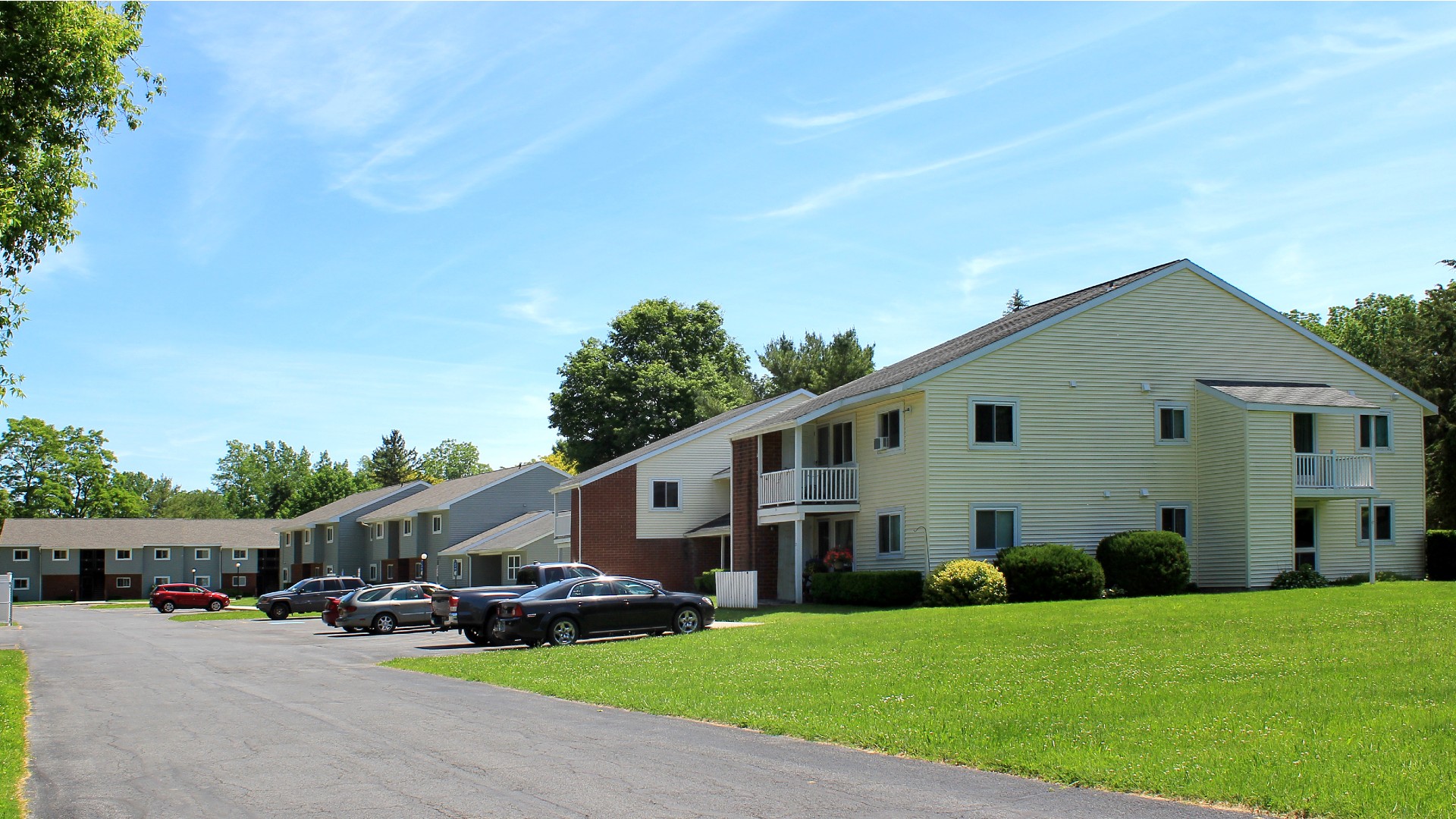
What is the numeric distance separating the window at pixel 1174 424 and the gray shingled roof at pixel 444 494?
125 ft

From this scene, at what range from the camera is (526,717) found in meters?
14.2

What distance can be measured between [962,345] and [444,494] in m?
38.9

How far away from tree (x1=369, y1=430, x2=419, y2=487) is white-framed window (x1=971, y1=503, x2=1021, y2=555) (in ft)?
302

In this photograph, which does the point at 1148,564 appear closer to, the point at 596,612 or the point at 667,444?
the point at 596,612

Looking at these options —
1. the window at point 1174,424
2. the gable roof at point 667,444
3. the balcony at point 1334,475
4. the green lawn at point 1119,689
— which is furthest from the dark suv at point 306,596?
the balcony at point 1334,475

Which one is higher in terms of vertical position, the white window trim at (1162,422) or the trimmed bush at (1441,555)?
the white window trim at (1162,422)

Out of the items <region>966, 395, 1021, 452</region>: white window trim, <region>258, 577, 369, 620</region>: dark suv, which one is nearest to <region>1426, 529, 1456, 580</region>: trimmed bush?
<region>966, 395, 1021, 452</region>: white window trim

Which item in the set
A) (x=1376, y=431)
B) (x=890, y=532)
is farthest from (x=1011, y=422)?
(x=1376, y=431)

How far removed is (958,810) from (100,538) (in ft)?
303

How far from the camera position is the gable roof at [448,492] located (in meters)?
63.4

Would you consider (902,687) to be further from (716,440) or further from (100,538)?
(100,538)

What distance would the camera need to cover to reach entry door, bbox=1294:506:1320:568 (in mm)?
33875

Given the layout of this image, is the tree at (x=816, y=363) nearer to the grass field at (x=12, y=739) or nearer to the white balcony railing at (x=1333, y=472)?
the white balcony railing at (x=1333, y=472)

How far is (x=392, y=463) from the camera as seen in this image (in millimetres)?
117875
